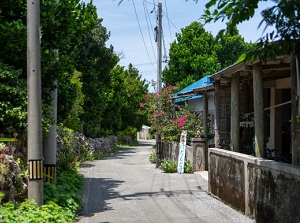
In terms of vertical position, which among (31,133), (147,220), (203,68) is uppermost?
(203,68)

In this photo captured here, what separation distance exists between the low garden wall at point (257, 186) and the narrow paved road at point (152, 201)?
29 centimetres

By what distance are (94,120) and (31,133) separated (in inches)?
826

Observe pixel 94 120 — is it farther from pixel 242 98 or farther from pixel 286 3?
pixel 286 3

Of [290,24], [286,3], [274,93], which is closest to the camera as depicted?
[286,3]

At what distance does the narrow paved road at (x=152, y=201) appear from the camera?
9.37m

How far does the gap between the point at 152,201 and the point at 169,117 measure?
36.6 ft

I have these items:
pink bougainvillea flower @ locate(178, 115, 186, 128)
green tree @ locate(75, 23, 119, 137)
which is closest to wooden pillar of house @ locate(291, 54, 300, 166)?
pink bougainvillea flower @ locate(178, 115, 186, 128)

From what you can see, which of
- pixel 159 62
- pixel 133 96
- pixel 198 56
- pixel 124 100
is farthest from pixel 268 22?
pixel 133 96

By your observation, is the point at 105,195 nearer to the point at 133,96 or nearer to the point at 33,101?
the point at 33,101

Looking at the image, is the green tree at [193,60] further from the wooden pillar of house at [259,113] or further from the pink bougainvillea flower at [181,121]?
the wooden pillar of house at [259,113]

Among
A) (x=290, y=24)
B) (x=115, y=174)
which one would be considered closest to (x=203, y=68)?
(x=115, y=174)

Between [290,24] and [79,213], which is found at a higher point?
[290,24]

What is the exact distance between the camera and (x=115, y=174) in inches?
726

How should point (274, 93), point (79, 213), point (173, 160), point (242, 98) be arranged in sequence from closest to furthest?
point (79, 213)
point (274, 93)
point (242, 98)
point (173, 160)
